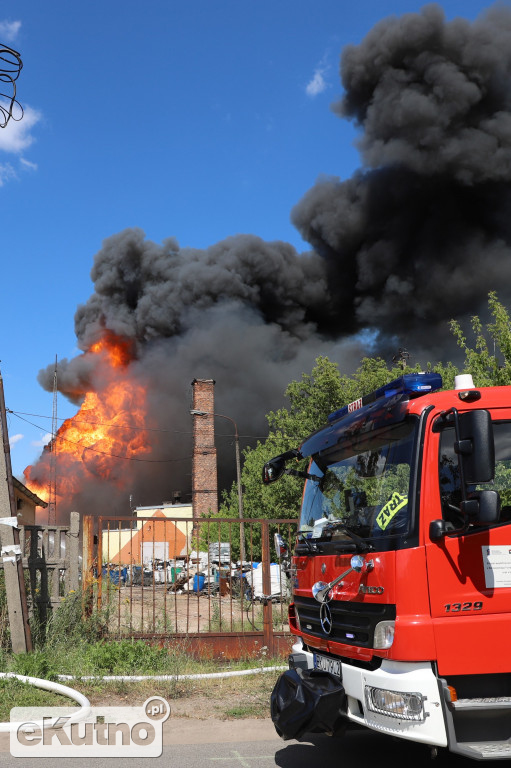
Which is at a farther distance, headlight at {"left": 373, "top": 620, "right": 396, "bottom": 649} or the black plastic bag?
the black plastic bag

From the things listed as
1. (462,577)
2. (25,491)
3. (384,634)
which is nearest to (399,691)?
(384,634)

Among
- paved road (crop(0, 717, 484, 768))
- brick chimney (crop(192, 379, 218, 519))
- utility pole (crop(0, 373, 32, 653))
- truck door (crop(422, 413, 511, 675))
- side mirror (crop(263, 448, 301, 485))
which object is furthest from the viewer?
brick chimney (crop(192, 379, 218, 519))

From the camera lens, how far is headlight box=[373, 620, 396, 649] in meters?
3.39

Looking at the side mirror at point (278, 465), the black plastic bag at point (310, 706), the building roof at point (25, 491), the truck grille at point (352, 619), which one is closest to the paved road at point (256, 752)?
the black plastic bag at point (310, 706)

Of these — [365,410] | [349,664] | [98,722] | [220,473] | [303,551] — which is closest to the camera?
[349,664]

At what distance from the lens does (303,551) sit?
4.60 m

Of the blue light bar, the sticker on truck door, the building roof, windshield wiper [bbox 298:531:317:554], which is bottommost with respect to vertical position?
the sticker on truck door

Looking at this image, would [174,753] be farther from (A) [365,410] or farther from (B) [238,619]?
(B) [238,619]

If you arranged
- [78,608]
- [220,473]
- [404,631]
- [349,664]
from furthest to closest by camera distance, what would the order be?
[220,473]
[78,608]
[349,664]
[404,631]

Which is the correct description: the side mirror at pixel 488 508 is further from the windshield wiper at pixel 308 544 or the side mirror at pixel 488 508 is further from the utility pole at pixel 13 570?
the utility pole at pixel 13 570

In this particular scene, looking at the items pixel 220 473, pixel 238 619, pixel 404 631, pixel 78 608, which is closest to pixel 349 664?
pixel 404 631

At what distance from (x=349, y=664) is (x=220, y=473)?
4311cm

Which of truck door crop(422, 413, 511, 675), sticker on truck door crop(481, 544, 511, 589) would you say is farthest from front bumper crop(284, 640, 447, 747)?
sticker on truck door crop(481, 544, 511, 589)

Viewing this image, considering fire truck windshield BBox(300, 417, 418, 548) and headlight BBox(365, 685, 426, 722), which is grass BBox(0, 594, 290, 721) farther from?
headlight BBox(365, 685, 426, 722)
